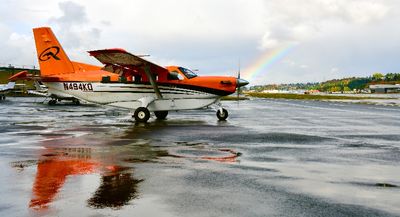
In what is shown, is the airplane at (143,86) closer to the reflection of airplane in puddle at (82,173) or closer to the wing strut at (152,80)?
the wing strut at (152,80)

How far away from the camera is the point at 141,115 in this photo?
19062 millimetres

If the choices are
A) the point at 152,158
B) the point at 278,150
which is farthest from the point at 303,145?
the point at 152,158

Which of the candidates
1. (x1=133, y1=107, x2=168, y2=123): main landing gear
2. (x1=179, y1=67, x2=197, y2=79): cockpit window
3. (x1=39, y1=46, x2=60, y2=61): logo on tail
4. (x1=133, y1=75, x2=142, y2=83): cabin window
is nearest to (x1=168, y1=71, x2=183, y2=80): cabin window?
(x1=179, y1=67, x2=197, y2=79): cockpit window

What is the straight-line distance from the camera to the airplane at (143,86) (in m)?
19.4

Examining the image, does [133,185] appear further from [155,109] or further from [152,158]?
[155,109]

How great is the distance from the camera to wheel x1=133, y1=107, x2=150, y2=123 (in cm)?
1892

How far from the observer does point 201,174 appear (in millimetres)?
6941

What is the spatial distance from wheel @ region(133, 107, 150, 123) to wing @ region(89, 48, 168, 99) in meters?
1.21

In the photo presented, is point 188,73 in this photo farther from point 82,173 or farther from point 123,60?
point 82,173

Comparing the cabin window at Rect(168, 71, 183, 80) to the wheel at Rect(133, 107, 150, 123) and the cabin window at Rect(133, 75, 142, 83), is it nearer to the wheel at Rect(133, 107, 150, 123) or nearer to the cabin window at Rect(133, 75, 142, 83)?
the cabin window at Rect(133, 75, 142, 83)

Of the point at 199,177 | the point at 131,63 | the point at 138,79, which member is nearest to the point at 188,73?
the point at 138,79

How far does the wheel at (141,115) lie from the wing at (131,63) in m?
1.21

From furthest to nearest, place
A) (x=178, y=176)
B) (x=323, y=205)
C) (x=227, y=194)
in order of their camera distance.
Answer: (x=178, y=176)
(x=227, y=194)
(x=323, y=205)

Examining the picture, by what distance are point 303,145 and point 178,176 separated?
17.1ft
